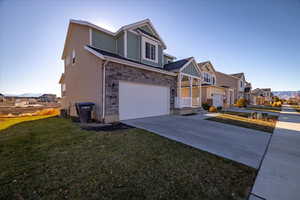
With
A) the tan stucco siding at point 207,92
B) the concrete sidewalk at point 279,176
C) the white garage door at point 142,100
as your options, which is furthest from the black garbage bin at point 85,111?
the tan stucco siding at point 207,92

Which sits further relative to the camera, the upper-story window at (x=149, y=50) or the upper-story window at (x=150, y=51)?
the upper-story window at (x=150, y=51)

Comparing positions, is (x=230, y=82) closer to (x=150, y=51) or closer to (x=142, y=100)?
(x=150, y=51)

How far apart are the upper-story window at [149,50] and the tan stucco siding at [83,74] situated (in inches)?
165

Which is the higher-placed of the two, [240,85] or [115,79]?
[240,85]

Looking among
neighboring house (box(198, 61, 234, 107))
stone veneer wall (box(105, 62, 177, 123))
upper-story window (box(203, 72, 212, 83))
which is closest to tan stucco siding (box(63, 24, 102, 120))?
stone veneer wall (box(105, 62, 177, 123))

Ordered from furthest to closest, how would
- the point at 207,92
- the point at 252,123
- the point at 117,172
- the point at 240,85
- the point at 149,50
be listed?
1. the point at 240,85
2. the point at 207,92
3. the point at 149,50
4. the point at 252,123
5. the point at 117,172

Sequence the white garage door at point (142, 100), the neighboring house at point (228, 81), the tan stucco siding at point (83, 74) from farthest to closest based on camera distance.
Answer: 1. the neighboring house at point (228, 81)
2. the white garage door at point (142, 100)
3. the tan stucco siding at point (83, 74)

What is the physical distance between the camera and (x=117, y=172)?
2.46m

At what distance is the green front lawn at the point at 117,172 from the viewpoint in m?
1.92

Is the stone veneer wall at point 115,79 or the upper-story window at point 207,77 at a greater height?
the upper-story window at point 207,77

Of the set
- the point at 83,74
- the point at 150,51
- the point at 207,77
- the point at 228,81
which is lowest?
the point at 83,74

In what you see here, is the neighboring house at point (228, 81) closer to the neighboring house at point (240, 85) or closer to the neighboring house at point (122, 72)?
the neighboring house at point (240, 85)

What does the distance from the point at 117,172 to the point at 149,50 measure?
9957mm

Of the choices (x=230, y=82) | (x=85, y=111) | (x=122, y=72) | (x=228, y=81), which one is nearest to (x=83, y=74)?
(x=85, y=111)
